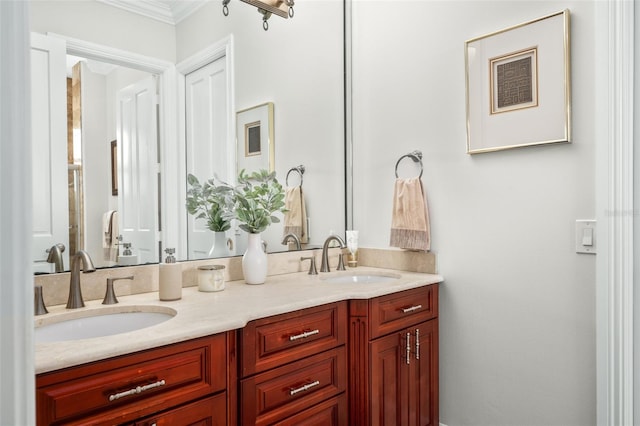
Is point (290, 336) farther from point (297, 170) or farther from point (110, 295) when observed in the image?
point (297, 170)

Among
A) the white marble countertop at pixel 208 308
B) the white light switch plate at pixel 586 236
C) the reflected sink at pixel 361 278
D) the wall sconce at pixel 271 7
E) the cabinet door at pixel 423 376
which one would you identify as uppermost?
the wall sconce at pixel 271 7

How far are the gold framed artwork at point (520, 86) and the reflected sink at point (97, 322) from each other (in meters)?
1.45

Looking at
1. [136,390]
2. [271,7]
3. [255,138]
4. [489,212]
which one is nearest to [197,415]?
[136,390]

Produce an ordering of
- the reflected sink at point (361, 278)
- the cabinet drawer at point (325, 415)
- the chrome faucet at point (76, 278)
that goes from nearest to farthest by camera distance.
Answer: the chrome faucet at point (76, 278)
the cabinet drawer at point (325, 415)
the reflected sink at point (361, 278)


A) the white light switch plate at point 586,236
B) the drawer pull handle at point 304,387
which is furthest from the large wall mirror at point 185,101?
the white light switch plate at point 586,236

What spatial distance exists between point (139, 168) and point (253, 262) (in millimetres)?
579

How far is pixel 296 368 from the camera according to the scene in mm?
1441

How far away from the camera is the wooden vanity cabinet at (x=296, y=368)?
4.26ft

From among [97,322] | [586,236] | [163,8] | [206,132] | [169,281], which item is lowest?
[97,322]

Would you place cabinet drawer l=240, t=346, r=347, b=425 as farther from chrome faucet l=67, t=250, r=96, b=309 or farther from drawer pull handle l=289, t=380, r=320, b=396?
chrome faucet l=67, t=250, r=96, b=309

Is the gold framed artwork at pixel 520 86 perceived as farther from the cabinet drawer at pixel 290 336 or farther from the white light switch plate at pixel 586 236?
the cabinet drawer at pixel 290 336

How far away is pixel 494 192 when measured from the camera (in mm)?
1832

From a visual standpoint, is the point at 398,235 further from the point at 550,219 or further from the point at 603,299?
the point at 603,299

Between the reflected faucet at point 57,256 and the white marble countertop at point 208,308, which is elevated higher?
the reflected faucet at point 57,256
